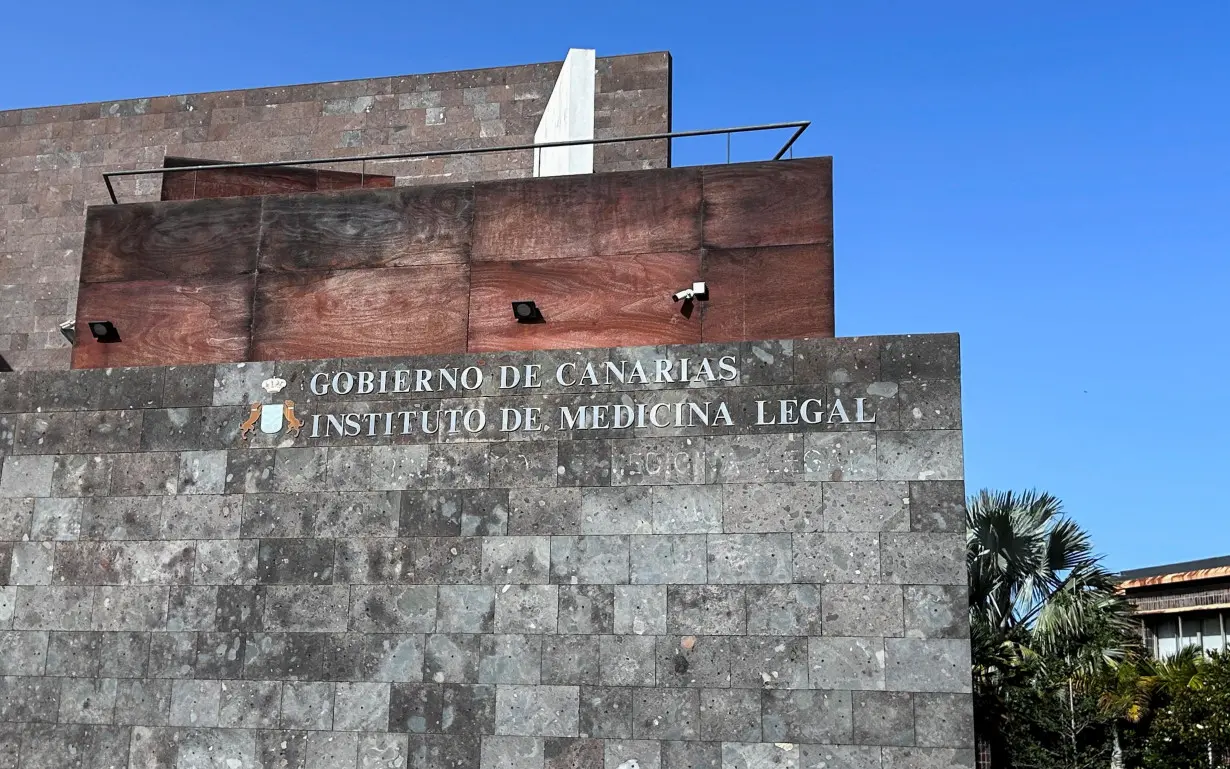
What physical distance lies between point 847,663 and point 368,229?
293 inches

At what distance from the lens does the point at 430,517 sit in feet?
43.9

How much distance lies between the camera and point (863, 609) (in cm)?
1221

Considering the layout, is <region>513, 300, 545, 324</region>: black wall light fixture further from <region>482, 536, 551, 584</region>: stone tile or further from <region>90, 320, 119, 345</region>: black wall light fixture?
<region>90, 320, 119, 345</region>: black wall light fixture

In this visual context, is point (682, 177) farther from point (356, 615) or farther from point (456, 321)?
point (356, 615)

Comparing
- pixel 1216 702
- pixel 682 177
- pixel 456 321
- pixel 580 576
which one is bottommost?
pixel 1216 702

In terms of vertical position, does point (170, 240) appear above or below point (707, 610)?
above

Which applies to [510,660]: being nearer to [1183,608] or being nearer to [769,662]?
[769,662]

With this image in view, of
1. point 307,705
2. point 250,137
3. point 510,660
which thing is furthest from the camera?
point 250,137

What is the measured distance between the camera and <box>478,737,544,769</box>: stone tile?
1250 centimetres

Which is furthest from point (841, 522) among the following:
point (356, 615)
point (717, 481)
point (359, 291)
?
point (359, 291)

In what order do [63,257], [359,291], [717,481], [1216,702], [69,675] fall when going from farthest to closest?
[63,257], [1216,702], [359,291], [69,675], [717,481]

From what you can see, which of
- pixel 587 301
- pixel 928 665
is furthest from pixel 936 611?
pixel 587 301

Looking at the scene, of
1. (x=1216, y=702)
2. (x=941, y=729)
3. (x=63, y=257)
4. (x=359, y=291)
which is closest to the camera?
(x=941, y=729)

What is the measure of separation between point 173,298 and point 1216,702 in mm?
17409
